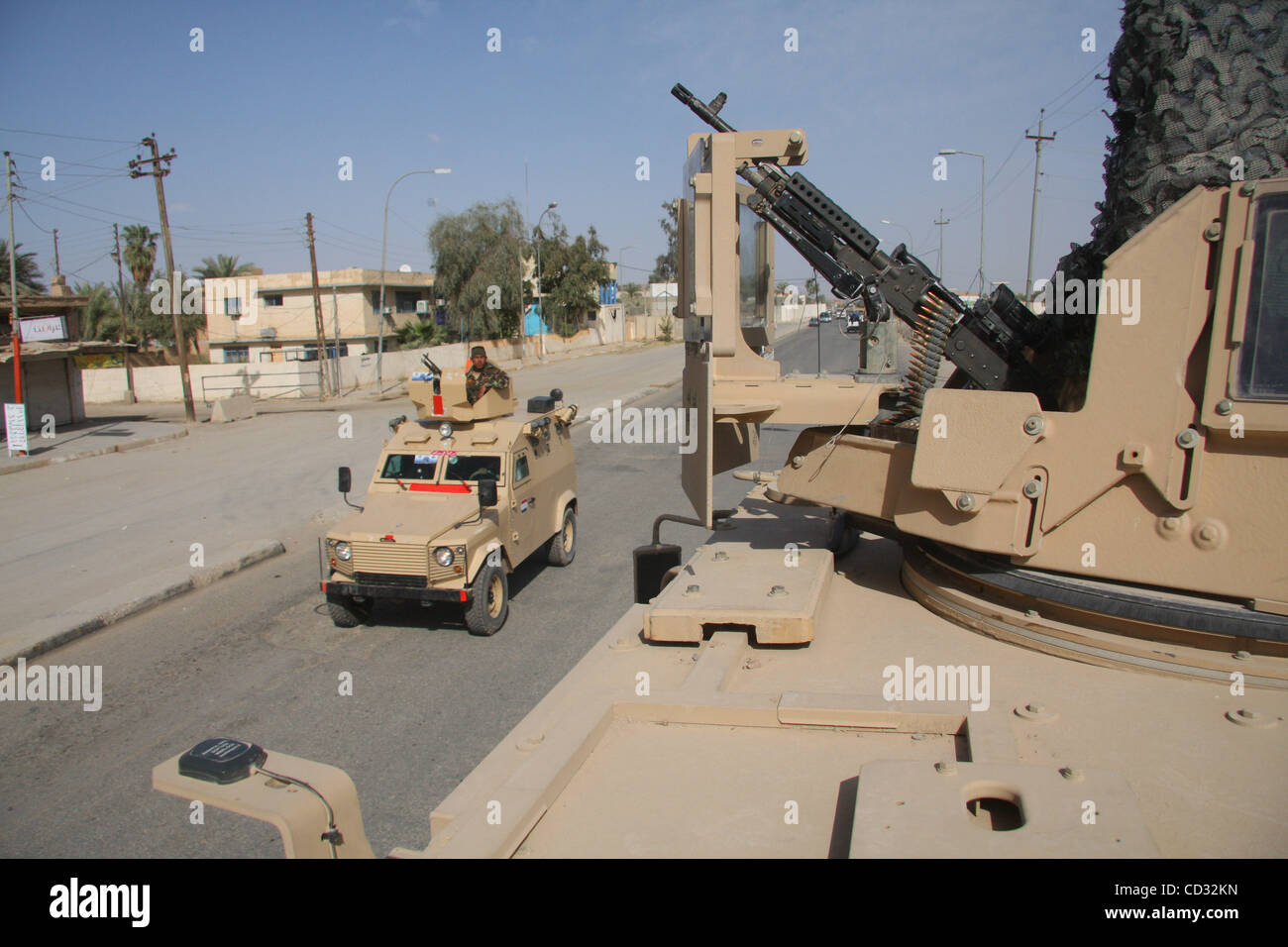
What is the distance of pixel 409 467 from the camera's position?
8.41 meters

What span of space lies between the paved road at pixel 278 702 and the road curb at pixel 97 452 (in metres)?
10.1

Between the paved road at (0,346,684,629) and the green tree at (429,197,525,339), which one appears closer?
the paved road at (0,346,684,629)

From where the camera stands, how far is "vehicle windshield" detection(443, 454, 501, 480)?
8219mm

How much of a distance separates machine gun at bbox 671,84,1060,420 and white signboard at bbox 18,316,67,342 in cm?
2105

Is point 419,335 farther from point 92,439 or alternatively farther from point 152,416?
point 92,439

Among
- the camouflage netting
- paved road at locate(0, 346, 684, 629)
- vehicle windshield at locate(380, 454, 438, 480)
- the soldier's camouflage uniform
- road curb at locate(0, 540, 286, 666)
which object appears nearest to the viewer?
the camouflage netting

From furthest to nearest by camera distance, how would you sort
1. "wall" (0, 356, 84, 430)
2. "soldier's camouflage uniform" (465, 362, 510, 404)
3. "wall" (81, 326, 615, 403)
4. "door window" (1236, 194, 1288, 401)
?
"wall" (81, 326, 615, 403) < "wall" (0, 356, 84, 430) < "soldier's camouflage uniform" (465, 362, 510, 404) < "door window" (1236, 194, 1288, 401)

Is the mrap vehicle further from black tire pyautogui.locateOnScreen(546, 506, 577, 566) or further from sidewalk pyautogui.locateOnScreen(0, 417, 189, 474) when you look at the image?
sidewalk pyautogui.locateOnScreen(0, 417, 189, 474)

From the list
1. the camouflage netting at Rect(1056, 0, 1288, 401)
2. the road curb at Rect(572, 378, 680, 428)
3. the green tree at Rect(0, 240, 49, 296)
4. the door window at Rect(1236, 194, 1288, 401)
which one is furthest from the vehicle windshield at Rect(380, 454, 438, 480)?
the green tree at Rect(0, 240, 49, 296)

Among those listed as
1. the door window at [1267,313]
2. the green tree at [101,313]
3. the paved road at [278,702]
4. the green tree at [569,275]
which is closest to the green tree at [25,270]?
the green tree at [101,313]

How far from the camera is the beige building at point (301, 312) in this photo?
1779 inches

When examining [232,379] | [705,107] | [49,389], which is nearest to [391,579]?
[705,107]
